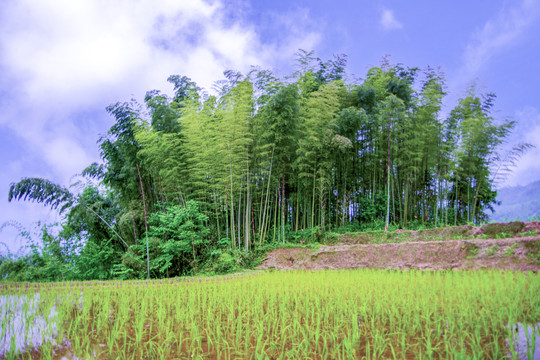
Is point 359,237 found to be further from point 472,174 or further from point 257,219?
point 472,174

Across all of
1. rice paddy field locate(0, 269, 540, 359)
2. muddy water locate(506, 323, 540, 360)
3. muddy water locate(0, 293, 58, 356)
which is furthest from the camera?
muddy water locate(0, 293, 58, 356)

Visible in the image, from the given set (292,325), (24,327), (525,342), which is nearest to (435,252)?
(525,342)

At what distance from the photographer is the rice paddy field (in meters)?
2.33

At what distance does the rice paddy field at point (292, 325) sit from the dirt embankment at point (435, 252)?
1.20m

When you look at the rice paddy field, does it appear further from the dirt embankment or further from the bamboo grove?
the bamboo grove

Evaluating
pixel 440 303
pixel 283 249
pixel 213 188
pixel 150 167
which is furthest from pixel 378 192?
pixel 440 303

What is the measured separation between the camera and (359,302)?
138 inches

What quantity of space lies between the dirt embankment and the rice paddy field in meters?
1.20

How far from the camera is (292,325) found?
2.84 meters

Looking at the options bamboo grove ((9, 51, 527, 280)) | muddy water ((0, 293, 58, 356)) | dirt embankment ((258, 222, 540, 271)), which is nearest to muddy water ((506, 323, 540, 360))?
dirt embankment ((258, 222, 540, 271))

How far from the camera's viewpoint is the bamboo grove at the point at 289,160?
8617 mm

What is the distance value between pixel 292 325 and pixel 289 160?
282 inches

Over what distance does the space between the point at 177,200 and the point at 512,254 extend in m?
8.32

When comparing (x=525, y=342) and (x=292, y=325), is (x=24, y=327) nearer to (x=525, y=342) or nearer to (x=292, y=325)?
(x=292, y=325)
